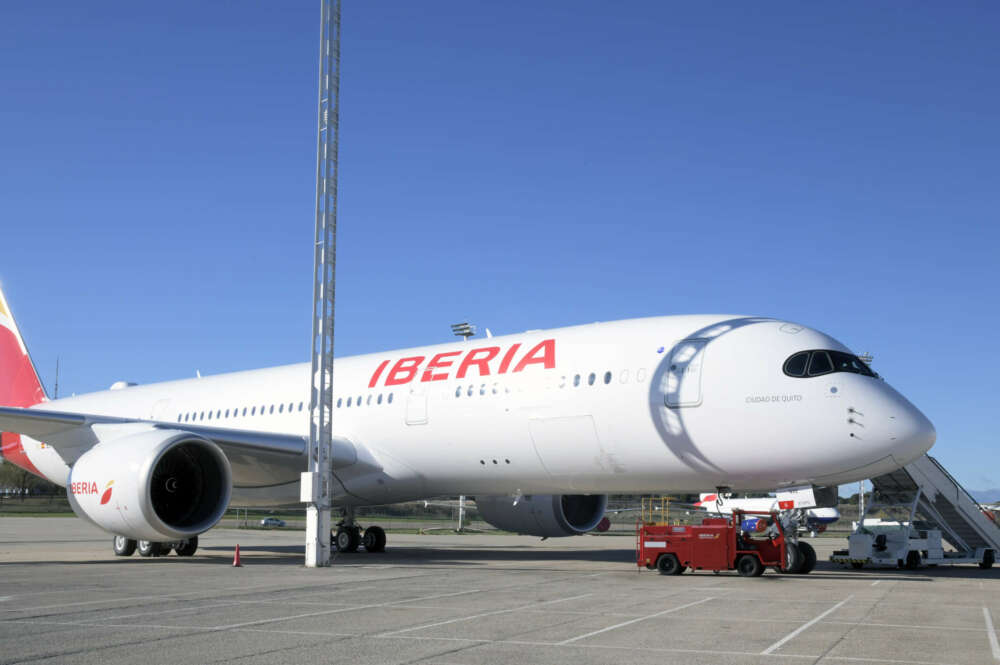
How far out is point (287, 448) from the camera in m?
18.3

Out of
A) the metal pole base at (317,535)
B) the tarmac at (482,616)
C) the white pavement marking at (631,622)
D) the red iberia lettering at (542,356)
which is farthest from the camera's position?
the red iberia lettering at (542,356)

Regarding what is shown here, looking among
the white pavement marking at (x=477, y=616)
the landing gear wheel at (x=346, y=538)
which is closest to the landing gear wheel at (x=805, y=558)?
the white pavement marking at (x=477, y=616)

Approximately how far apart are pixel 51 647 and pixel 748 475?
989cm

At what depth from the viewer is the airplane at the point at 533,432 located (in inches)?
536

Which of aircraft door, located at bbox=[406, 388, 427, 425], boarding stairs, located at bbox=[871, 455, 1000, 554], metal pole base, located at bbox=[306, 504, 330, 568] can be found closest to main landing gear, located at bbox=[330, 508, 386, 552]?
aircraft door, located at bbox=[406, 388, 427, 425]

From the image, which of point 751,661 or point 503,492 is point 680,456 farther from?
point 751,661

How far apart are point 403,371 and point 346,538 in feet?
14.3

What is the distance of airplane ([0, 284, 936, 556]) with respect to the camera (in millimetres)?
13617

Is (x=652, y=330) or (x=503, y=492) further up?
(x=652, y=330)

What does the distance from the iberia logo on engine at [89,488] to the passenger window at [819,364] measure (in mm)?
11063

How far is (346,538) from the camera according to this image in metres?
20.9

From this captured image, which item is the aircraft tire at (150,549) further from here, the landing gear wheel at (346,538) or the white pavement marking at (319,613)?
the white pavement marking at (319,613)

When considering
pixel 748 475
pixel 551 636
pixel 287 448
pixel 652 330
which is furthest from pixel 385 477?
pixel 551 636

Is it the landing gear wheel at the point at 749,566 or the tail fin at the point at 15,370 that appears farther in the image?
the tail fin at the point at 15,370
